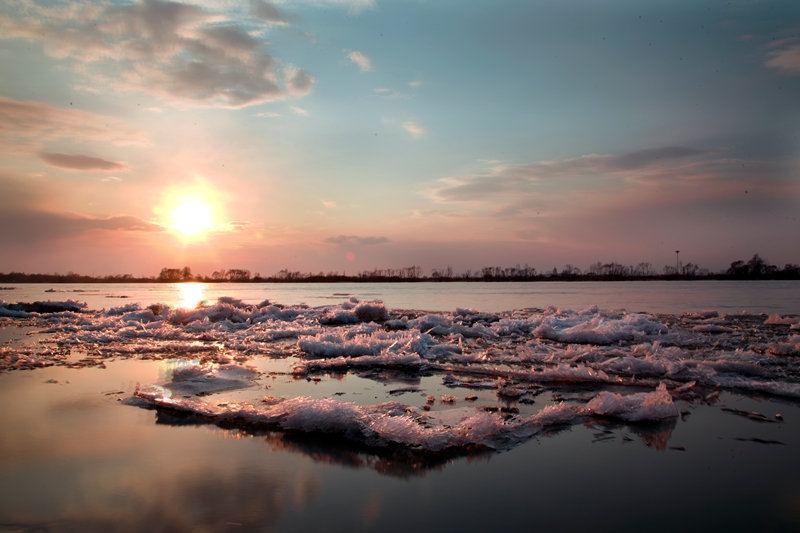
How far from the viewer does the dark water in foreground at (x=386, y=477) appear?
8.59 feet

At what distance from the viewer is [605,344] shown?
9422 millimetres

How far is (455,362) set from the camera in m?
7.48

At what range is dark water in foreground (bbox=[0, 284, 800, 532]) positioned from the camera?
2.62 meters

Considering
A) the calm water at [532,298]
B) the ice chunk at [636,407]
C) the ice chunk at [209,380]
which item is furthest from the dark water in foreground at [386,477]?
the calm water at [532,298]

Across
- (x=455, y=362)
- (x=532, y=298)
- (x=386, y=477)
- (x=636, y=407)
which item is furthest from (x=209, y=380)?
(x=532, y=298)

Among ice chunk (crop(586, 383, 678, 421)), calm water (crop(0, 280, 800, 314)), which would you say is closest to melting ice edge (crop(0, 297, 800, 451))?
ice chunk (crop(586, 383, 678, 421))

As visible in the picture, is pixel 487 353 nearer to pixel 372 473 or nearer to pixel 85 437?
pixel 372 473

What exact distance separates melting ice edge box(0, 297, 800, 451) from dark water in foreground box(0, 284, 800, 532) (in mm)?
219

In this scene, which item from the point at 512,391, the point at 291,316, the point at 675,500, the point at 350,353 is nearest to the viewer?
the point at 675,500

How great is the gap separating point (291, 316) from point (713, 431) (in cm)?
1322

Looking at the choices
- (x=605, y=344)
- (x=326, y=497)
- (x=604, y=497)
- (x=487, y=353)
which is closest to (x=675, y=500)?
(x=604, y=497)

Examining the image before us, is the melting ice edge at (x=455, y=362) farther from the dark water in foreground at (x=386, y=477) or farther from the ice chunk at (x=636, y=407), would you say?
the dark water in foreground at (x=386, y=477)

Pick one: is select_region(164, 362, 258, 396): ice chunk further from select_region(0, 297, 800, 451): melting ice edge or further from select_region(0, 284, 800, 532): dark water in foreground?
select_region(0, 284, 800, 532): dark water in foreground

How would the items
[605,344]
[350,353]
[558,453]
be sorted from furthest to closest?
[605,344] → [350,353] → [558,453]
